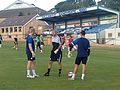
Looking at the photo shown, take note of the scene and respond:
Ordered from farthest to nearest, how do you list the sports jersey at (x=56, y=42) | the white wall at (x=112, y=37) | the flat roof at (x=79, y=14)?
the flat roof at (x=79, y=14), the white wall at (x=112, y=37), the sports jersey at (x=56, y=42)

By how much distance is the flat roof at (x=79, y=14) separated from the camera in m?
72.8

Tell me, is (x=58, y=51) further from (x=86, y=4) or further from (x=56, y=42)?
(x=86, y=4)

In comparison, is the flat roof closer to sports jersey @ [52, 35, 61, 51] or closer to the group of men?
sports jersey @ [52, 35, 61, 51]

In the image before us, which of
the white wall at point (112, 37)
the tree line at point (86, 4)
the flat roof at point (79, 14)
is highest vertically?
the tree line at point (86, 4)

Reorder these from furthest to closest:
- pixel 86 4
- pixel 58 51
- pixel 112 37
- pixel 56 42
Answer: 1. pixel 86 4
2. pixel 112 37
3. pixel 56 42
4. pixel 58 51

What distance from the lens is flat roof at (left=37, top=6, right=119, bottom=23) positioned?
72.8 m

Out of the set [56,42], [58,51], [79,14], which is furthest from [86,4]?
[58,51]

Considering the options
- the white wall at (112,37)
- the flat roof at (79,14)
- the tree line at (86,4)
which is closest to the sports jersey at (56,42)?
the white wall at (112,37)

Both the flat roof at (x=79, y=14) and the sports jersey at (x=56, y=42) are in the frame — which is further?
the flat roof at (x=79, y=14)

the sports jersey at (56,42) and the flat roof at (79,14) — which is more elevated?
the flat roof at (79,14)

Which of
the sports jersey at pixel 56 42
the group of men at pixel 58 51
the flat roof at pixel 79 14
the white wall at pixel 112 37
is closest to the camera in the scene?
the group of men at pixel 58 51

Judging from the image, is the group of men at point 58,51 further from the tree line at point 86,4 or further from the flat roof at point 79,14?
the tree line at point 86,4

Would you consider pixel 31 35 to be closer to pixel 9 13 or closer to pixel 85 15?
pixel 85 15

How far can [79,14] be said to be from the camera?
80.6 m
